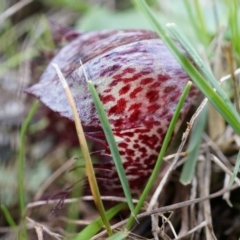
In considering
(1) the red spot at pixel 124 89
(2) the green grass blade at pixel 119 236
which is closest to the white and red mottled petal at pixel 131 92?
(1) the red spot at pixel 124 89

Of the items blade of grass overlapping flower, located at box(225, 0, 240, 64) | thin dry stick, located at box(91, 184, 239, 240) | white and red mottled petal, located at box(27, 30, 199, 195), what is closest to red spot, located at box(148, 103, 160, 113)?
white and red mottled petal, located at box(27, 30, 199, 195)

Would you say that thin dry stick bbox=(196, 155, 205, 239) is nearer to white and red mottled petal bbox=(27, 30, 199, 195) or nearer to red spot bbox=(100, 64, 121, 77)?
white and red mottled petal bbox=(27, 30, 199, 195)

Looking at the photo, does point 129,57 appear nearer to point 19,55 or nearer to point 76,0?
point 19,55

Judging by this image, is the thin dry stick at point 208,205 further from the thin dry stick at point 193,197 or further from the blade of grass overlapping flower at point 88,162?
the blade of grass overlapping flower at point 88,162

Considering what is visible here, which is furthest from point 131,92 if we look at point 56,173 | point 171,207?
point 56,173

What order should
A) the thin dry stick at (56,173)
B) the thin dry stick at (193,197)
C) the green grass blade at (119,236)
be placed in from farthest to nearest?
the thin dry stick at (56,173), the thin dry stick at (193,197), the green grass blade at (119,236)

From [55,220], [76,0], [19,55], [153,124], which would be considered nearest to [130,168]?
[153,124]
